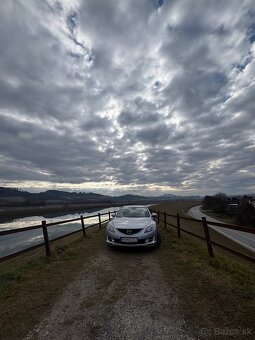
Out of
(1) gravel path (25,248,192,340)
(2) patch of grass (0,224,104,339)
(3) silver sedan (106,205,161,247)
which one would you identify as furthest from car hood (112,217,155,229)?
(1) gravel path (25,248,192,340)

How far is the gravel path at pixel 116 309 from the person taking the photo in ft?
11.0

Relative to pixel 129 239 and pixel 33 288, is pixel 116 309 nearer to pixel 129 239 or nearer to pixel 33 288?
pixel 33 288

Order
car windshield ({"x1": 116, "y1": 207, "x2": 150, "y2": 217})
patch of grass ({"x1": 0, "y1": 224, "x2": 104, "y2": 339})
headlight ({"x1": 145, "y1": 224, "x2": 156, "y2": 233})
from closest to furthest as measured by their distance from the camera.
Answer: patch of grass ({"x1": 0, "y1": 224, "x2": 104, "y2": 339}) → headlight ({"x1": 145, "y1": 224, "x2": 156, "y2": 233}) → car windshield ({"x1": 116, "y1": 207, "x2": 150, "y2": 217})

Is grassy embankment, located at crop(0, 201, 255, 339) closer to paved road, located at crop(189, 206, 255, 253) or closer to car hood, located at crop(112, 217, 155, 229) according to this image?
car hood, located at crop(112, 217, 155, 229)

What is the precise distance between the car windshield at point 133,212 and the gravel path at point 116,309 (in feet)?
13.1

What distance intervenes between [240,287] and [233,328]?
171 centimetres

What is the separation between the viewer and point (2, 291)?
5227 millimetres

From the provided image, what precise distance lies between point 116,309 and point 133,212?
6622 millimetres

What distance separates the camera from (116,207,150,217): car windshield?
10.4m

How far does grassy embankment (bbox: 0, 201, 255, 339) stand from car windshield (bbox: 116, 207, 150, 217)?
248cm

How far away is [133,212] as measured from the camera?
1068 cm

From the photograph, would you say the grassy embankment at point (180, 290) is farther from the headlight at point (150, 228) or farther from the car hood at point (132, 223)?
the car hood at point (132, 223)

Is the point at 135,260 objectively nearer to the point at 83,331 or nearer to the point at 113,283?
the point at 113,283

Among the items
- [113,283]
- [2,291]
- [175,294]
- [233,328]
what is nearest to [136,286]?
[113,283]
